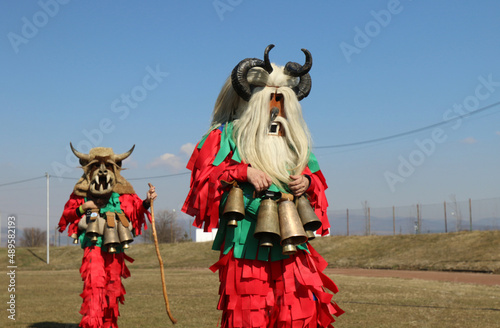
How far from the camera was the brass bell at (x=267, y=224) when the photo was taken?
3799mm

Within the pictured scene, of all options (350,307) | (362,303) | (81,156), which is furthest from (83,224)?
(362,303)

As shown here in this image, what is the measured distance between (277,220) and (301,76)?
3.80 feet

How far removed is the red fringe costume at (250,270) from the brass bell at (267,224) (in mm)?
150

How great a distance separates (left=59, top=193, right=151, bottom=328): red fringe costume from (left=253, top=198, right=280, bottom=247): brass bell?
12.7ft

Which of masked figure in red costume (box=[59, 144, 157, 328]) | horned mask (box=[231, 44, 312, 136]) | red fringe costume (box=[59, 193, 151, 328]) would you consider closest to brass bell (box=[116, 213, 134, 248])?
masked figure in red costume (box=[59, 144, 157, 328])

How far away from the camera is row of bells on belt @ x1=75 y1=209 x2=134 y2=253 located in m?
7.25

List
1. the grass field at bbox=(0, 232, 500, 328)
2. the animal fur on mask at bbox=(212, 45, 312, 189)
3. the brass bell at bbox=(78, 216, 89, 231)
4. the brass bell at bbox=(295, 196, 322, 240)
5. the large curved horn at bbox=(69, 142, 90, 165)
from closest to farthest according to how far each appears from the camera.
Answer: the brass bell at bbox=(295, 196, 322, 240) < the animal fur on mask at bbox=(212, 45, 312, 189) < the brass bell at bbox=(78, 216, 89, 231) < the large curved horn at bbox=(69, 142, 90, 165) < the grass field at bbox=(0, 232, 500, 328)

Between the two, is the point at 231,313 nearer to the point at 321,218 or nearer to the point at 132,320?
the point at 321,218

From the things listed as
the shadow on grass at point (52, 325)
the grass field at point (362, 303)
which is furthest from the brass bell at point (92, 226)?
the shadow on grass at point (52, 325)

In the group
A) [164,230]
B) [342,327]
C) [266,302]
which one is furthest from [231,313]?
[164,230]

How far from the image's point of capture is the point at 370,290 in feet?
43.5

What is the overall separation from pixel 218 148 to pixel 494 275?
17.8 metres

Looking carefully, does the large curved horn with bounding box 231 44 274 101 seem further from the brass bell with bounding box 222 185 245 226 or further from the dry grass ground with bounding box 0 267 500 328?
the dry grass ground with bounding box 0 267 500 328

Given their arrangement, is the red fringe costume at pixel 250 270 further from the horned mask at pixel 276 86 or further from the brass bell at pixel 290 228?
the horned mask at pixel 276 86
